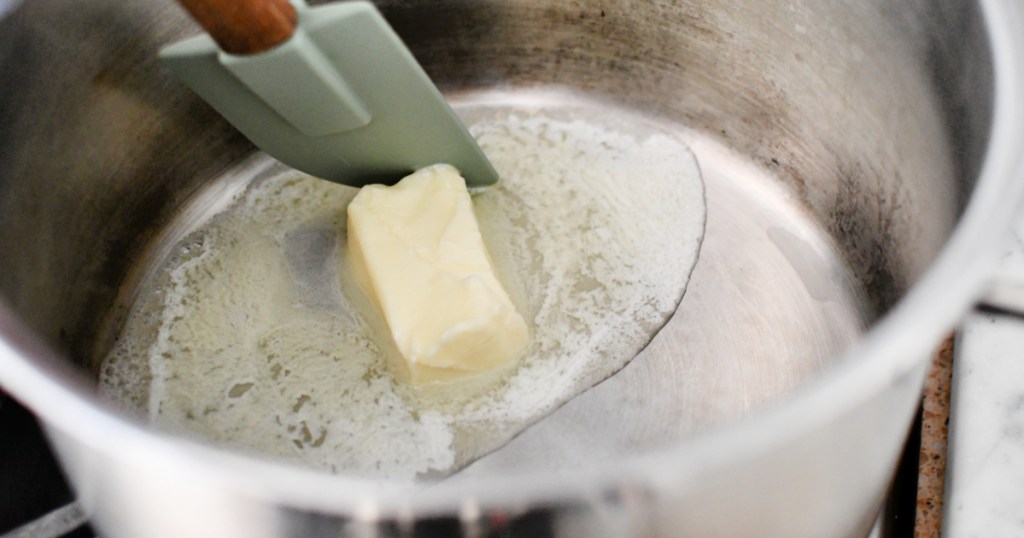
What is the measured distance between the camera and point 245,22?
73cm

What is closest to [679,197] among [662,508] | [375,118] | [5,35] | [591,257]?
[591,257]

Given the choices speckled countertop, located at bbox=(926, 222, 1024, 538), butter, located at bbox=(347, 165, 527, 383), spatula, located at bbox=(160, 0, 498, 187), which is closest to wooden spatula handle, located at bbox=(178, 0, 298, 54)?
spatula, located at bbox=(160, 0, 498, 187)

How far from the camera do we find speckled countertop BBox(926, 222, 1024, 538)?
28.6 inches

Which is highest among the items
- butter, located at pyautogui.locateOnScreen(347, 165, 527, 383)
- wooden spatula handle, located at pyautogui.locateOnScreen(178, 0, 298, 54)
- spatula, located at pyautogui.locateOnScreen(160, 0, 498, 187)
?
wooden spatula handle, located at pyautogui.locateOnScreen(178, 0, 298, 54)

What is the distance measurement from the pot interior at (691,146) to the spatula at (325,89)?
138mm

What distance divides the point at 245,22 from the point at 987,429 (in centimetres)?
74

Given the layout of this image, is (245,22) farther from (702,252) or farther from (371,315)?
(702,252)

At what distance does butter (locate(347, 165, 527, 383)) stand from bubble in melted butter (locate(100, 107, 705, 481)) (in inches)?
1.4

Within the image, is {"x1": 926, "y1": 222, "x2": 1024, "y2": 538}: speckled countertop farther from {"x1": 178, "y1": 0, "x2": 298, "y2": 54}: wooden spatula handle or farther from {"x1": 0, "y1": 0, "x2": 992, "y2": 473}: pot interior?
{"x1": 178, "y1": 0, "x2": 298, "y2": 54}: wooden spatula handle

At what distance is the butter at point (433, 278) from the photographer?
2.64 feet

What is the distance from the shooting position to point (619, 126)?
1.11 meters

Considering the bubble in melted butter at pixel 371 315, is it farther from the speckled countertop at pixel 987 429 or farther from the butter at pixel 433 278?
the speckled countertop at pixel 987 429

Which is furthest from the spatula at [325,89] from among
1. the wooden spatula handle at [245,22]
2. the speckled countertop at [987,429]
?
the speckled countertop at [987,429]

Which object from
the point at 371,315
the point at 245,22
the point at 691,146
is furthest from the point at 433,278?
the point at 691,146
